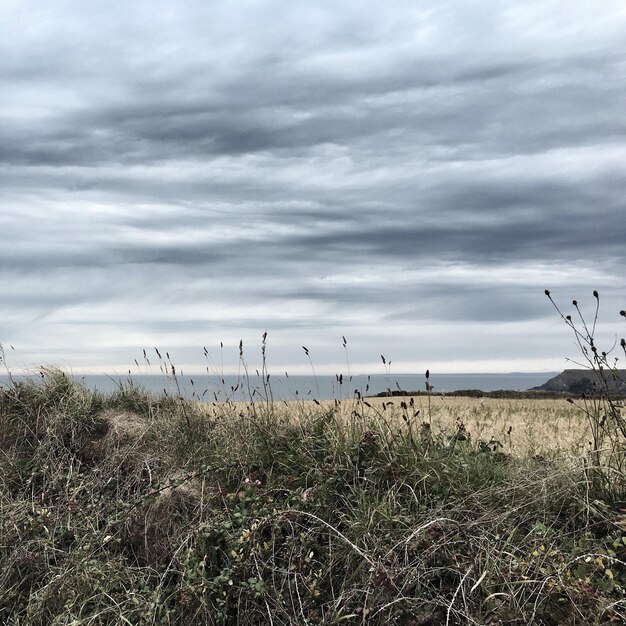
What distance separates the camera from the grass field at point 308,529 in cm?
460

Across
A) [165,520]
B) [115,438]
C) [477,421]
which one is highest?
[115,438]

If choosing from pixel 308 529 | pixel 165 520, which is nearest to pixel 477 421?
pixel 308 529

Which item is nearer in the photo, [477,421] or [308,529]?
[308,529]

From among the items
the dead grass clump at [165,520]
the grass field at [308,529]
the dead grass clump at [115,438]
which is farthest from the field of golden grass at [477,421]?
the dead grass clump at [165,520]

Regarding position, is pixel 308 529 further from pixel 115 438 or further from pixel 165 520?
pixel 115 438

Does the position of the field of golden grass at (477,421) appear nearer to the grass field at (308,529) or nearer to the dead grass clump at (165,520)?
the grass field at (308,529)

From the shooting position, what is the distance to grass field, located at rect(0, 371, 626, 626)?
4.60 m

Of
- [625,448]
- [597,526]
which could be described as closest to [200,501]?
[597,526]

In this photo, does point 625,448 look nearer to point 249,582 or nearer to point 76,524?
point 249,582

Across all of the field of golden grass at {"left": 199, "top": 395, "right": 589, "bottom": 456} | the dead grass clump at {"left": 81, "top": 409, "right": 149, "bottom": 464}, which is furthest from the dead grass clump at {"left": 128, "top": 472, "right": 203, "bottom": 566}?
the field of golden grass at {"left": 199, "top": 395, "right": 589, "bottom": 456}

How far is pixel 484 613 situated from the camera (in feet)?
14.6

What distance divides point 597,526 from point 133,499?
4.33 metres

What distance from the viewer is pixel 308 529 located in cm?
518

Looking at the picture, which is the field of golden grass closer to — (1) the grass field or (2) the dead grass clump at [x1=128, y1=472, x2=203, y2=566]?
(1) the grass field
